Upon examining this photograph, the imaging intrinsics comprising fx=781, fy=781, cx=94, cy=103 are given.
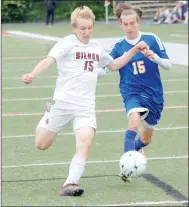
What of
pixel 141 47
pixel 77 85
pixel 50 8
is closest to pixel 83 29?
pixel 77 85

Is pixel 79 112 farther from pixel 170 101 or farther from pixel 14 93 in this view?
pixel 14 93

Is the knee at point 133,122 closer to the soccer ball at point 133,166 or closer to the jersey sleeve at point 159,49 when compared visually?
the soccer ball at point 133,166

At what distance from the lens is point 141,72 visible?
8.99 m

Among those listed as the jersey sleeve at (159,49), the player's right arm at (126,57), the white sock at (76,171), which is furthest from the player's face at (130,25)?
the white sock at (76,171)

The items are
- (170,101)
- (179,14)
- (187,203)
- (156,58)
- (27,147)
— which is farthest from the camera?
(179,14)

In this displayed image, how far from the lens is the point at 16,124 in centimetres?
1276

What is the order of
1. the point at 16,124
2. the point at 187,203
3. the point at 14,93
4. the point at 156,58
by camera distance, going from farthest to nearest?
the point at 14,93 → the point at 16,124 → the point at 156,58 → the point at 187,203

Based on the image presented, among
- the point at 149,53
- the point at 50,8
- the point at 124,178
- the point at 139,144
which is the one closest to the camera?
the point at 124,178

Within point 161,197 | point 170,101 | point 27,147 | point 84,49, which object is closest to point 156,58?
point 84,49

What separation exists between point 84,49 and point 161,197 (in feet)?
5.55

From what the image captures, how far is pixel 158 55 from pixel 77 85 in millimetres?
1472

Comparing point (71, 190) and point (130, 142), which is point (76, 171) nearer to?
point (71, 190)

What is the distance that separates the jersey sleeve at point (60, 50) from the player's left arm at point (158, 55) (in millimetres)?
941

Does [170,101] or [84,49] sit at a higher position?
[84,49]
